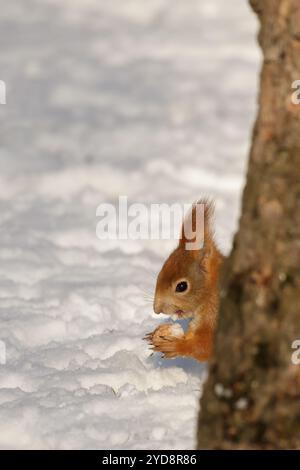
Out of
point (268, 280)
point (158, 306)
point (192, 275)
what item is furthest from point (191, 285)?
point (268, 280)

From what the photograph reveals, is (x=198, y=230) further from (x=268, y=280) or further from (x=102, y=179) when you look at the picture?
(x=102, y=179)

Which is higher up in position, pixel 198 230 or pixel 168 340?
pixel 198 230

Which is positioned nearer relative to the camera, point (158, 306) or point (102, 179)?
point (158, 306)

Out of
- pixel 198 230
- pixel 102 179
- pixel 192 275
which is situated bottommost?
pixel 192 275

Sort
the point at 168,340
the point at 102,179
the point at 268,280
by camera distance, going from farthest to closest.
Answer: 1. the point at 102,179
2. the point at 168,340
3. the point at 268,280

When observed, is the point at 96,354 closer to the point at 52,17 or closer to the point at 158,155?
the point at 158,155

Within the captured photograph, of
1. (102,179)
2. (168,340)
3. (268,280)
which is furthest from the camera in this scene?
(102,179)

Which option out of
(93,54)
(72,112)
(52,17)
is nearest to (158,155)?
(72,112)
